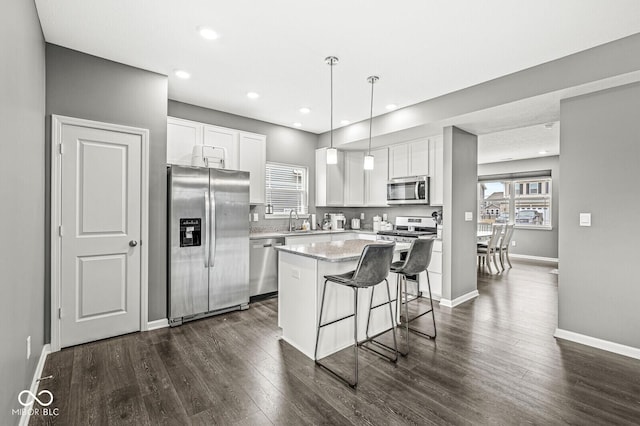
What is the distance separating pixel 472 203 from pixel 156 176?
4337mm

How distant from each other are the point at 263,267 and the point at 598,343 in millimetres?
3868

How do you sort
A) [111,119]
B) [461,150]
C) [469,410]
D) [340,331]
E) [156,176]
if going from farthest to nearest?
[461,150] → [156,176] → [111,119] → [340,331] → [469,410]

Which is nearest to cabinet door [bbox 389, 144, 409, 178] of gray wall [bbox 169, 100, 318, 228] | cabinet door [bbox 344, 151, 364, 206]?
cabinet door [bbox 344, 151, 364, 206]

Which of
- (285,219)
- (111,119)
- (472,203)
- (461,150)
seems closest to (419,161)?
(461,150)

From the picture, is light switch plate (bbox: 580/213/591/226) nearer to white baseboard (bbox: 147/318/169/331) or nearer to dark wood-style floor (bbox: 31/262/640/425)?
dark wood-style floor (bbox: 31/262/640/425)

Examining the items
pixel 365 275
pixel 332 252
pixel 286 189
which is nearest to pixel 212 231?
pixel 332 252

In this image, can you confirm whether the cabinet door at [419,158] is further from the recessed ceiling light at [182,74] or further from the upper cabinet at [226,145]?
the recessed ceiling light at [182,74]

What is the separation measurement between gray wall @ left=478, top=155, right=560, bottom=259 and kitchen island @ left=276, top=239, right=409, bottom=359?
23.0 feet

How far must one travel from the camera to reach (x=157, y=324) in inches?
133

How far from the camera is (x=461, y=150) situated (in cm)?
439

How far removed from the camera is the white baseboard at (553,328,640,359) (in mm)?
2760

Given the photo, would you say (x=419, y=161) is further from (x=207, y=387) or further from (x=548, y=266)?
(x=548, y=266)

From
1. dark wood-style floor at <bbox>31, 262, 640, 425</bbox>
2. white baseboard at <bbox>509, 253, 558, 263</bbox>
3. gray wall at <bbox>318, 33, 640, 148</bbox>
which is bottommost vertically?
dark wood-style floor at <bbox>31, 262, 640, 425</bbox>

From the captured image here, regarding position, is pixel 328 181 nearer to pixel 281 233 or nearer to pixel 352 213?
pixel 352 213
